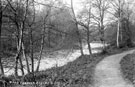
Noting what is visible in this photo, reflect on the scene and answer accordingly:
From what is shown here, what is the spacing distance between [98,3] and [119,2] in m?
5.62

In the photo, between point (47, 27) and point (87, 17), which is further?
point (87, 17)

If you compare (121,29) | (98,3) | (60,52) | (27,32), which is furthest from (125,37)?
(27,32)

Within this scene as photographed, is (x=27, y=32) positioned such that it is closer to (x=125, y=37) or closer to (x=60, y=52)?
(x=60, y=52)

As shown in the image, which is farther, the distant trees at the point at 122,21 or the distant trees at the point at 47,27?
the distant trees at the point at 122,21

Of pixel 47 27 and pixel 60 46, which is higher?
pixel 47 27

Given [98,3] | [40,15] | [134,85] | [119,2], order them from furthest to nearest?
[119,2] < [98,3] < [40,15] < [134,85]

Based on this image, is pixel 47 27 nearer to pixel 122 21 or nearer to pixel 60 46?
pixel 60 46

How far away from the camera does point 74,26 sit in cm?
1798

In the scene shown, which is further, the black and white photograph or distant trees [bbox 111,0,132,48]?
distant trees [bbox 111,0,132,48]

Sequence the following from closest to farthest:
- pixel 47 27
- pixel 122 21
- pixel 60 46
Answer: pixel 47 27 → pixel 60 46 → pixel 122 21

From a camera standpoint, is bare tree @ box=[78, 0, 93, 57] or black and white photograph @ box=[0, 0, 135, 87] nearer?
black and white photograph @ box=[0, 0, 135, 87]

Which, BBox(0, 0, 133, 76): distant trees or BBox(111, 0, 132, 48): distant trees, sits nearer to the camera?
BBox(0, 0, 133, 76): distant trees

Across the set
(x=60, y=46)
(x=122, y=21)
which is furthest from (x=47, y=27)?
(x=122, y=21)

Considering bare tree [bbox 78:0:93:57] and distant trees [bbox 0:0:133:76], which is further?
bare tree [bbox 78:0:93:57]
